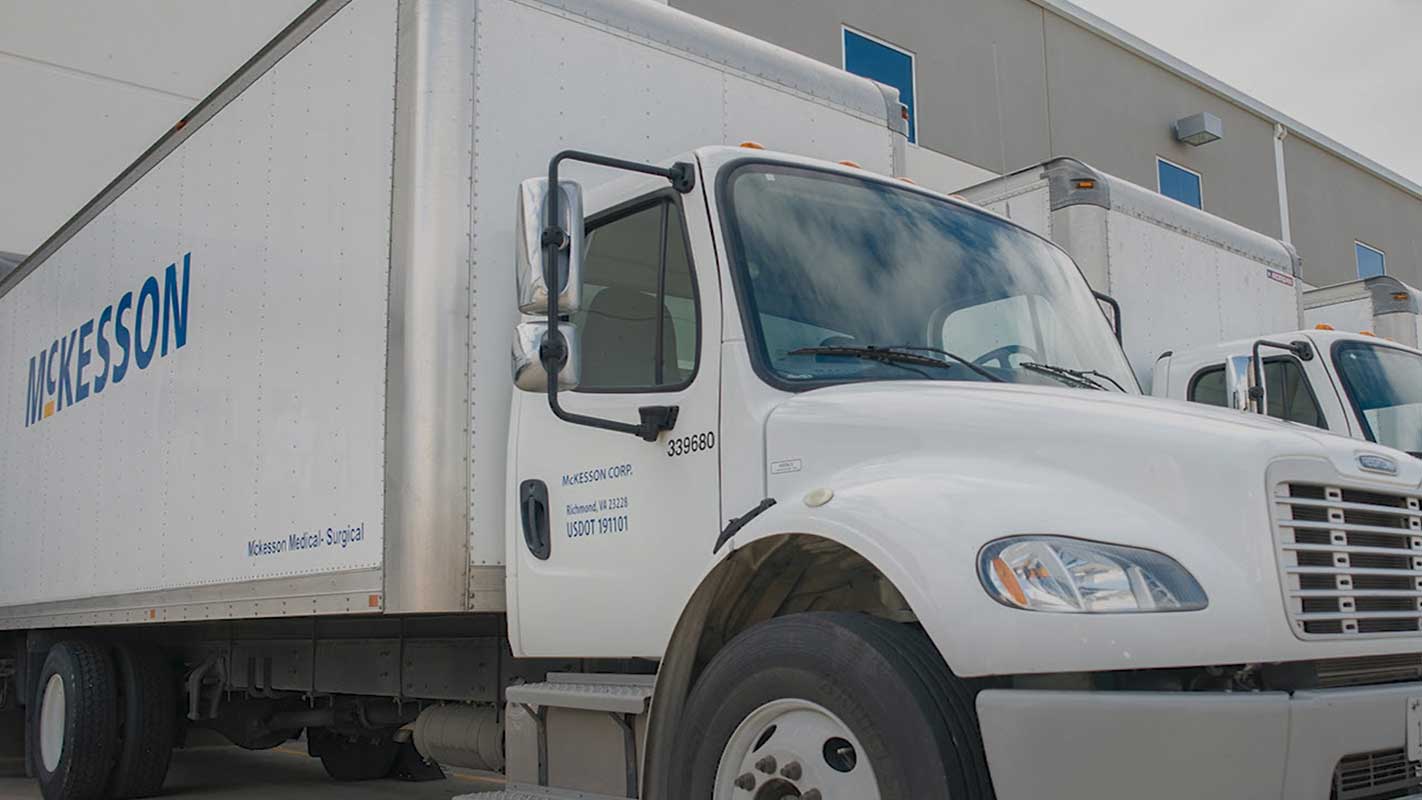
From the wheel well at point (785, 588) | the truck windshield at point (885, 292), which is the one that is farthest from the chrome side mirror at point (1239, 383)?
the wheel well at point (785, 588)

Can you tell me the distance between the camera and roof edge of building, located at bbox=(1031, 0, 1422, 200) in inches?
839

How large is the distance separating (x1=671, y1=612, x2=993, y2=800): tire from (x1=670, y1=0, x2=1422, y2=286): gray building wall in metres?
13.8

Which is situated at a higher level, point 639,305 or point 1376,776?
point 639,305

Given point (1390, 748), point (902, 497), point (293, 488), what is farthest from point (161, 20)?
point (1390, 748)

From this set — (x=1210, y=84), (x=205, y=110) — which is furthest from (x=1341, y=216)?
(x=205, y=110)

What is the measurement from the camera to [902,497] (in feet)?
A: 11.6

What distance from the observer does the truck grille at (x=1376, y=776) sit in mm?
3146

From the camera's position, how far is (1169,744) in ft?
9.90

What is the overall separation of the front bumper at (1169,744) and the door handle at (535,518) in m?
2.13

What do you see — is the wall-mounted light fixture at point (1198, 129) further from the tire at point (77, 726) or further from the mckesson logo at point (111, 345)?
the tire at point (77, 726)

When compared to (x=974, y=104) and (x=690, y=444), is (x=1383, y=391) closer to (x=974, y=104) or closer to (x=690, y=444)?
(x=690, y=444)

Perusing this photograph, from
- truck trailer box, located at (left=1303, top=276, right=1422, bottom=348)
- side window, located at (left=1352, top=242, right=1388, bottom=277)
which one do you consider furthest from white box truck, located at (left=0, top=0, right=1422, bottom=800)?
side window, located at (left=1352, top=242, right=1388, bottom=277)

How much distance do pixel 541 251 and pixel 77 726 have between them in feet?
18.8

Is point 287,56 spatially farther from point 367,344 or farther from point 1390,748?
point 1390,748
